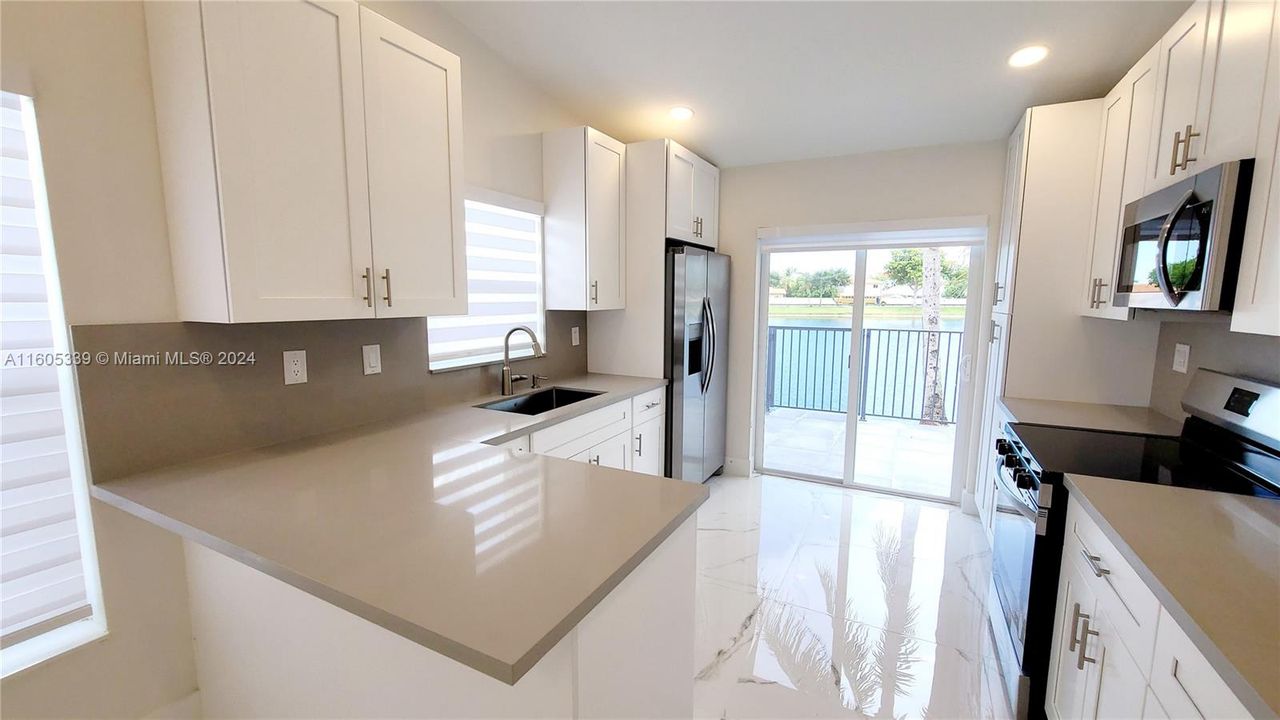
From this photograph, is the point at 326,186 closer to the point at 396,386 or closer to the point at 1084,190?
the point at 396,386

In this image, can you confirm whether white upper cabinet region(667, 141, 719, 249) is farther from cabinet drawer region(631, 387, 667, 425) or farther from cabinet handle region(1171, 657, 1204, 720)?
cabinet handle region(1171, 657, 1204, 720)

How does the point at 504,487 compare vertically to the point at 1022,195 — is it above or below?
below

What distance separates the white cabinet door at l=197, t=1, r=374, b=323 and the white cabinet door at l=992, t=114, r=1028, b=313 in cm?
303

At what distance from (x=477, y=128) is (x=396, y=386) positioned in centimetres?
133

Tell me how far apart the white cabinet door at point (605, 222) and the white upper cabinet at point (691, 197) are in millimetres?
321

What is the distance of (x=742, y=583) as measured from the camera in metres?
2.56

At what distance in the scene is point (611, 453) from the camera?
2.77 metres

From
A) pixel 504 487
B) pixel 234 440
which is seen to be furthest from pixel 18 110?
pixel 504 487

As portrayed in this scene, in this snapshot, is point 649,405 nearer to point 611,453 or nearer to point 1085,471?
point 611,453

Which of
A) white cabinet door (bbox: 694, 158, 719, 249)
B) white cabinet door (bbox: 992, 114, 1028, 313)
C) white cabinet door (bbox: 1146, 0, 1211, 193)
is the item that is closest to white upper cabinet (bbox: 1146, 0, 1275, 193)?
white cabinet door (bbox: 1146, 0, 1211, 193)

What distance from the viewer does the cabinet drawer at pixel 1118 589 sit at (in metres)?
1.06

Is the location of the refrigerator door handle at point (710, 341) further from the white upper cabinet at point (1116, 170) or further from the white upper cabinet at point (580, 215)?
the white upper cabinet at point (1116, 170)

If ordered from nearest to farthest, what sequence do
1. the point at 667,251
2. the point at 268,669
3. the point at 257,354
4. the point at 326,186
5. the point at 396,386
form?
the point at 268,669 < the point at 326,186 < the point at 257,354 < the point at 396,386 < the point at 667,251

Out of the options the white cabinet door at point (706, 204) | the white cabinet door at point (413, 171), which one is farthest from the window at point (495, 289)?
the white cabinet door at point (706, 204)
